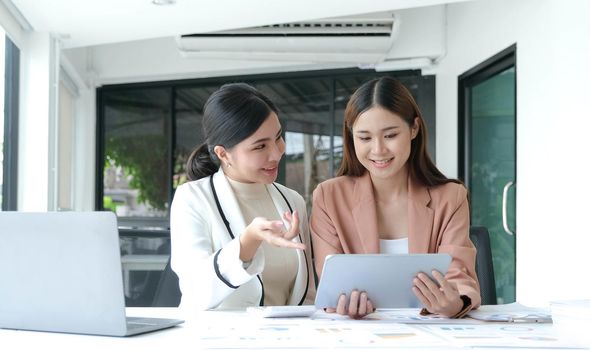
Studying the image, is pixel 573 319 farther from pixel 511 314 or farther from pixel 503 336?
pixel 511 314

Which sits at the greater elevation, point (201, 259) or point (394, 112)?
point (394, 112)

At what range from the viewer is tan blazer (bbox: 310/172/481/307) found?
2.17m

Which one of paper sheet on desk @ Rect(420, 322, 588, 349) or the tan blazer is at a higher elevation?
the tan blazer

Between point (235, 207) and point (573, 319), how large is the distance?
1115 mm

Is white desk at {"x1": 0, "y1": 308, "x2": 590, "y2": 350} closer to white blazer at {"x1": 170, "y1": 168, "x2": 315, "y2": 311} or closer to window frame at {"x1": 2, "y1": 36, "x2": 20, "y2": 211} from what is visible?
white blazer at {"x1": 170, "y1": 168, "x2": 315, "y2": 311}

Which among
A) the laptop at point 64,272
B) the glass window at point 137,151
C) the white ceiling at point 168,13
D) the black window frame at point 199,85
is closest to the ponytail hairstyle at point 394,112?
the laptop at point 64,272

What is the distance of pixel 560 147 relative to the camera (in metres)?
3.81

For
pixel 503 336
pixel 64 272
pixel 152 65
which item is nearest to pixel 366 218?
pixel 503 336

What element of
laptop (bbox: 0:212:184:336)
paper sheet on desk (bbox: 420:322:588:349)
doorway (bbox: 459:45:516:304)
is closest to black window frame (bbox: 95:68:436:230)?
doorway (bbox: 459:45:516:304)

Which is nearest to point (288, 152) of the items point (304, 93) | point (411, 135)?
point (304, 93)

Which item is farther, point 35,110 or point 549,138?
point 35,110

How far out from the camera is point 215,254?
1959mm

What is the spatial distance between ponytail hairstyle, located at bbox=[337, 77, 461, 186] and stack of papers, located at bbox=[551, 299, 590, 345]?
0.79 metres

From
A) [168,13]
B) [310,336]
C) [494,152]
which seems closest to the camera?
[310,336]
